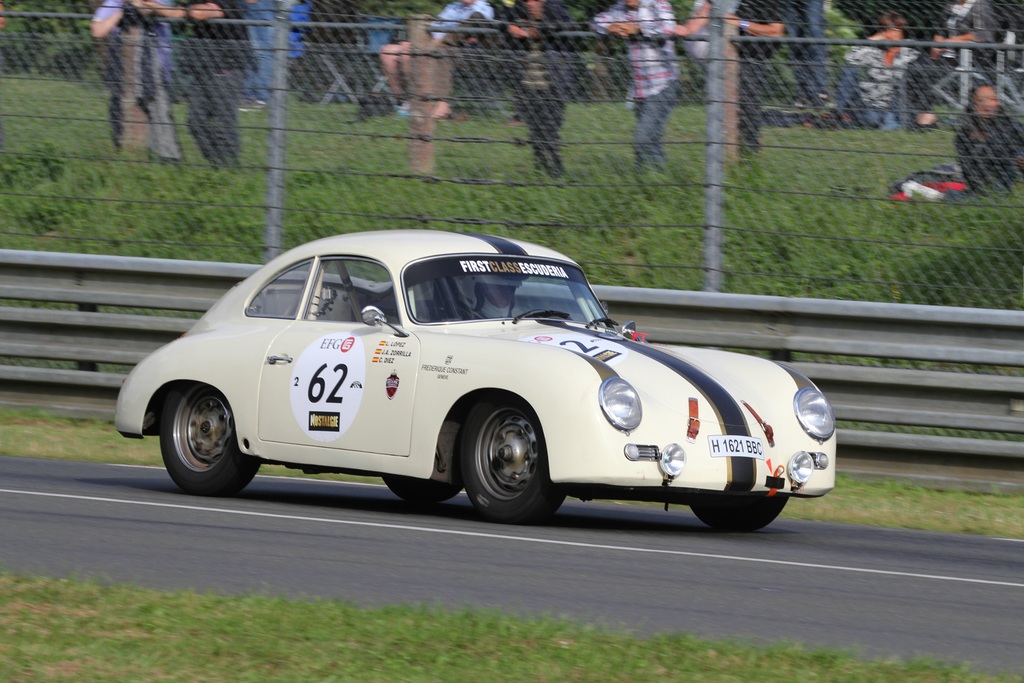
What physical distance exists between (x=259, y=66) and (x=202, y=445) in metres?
4.32

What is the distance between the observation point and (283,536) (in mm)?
7074

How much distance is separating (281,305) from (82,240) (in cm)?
544

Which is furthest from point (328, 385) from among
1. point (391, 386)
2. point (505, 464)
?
point (505, 464)

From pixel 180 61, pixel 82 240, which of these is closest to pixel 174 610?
pixel 180 61

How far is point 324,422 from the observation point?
814cm

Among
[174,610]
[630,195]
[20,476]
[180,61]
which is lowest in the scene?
[20,476]

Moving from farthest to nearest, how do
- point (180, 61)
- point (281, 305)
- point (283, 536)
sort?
1. point (180, 61)
2. point (281, 305)
3. point (283, 536)

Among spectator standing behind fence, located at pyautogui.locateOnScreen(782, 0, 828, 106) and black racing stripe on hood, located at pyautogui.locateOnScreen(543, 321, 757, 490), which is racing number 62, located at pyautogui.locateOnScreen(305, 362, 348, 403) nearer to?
black racing stripe on hood, located at pyautogui.locateOnScreen(543, 321, 757, 490)

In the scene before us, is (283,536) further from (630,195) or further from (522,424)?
(630,195)

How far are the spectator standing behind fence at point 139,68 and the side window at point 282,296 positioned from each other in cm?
392

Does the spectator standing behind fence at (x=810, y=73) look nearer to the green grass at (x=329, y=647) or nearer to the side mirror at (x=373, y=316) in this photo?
the side mirror at (x=373, y=316)

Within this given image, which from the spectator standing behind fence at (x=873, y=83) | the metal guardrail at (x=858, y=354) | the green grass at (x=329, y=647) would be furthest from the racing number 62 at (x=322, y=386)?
the spectator standing behind fence at (x=873, y=83)

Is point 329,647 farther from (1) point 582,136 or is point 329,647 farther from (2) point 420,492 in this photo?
(1) point 582,136

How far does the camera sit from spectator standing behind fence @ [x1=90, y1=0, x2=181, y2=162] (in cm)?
1231
